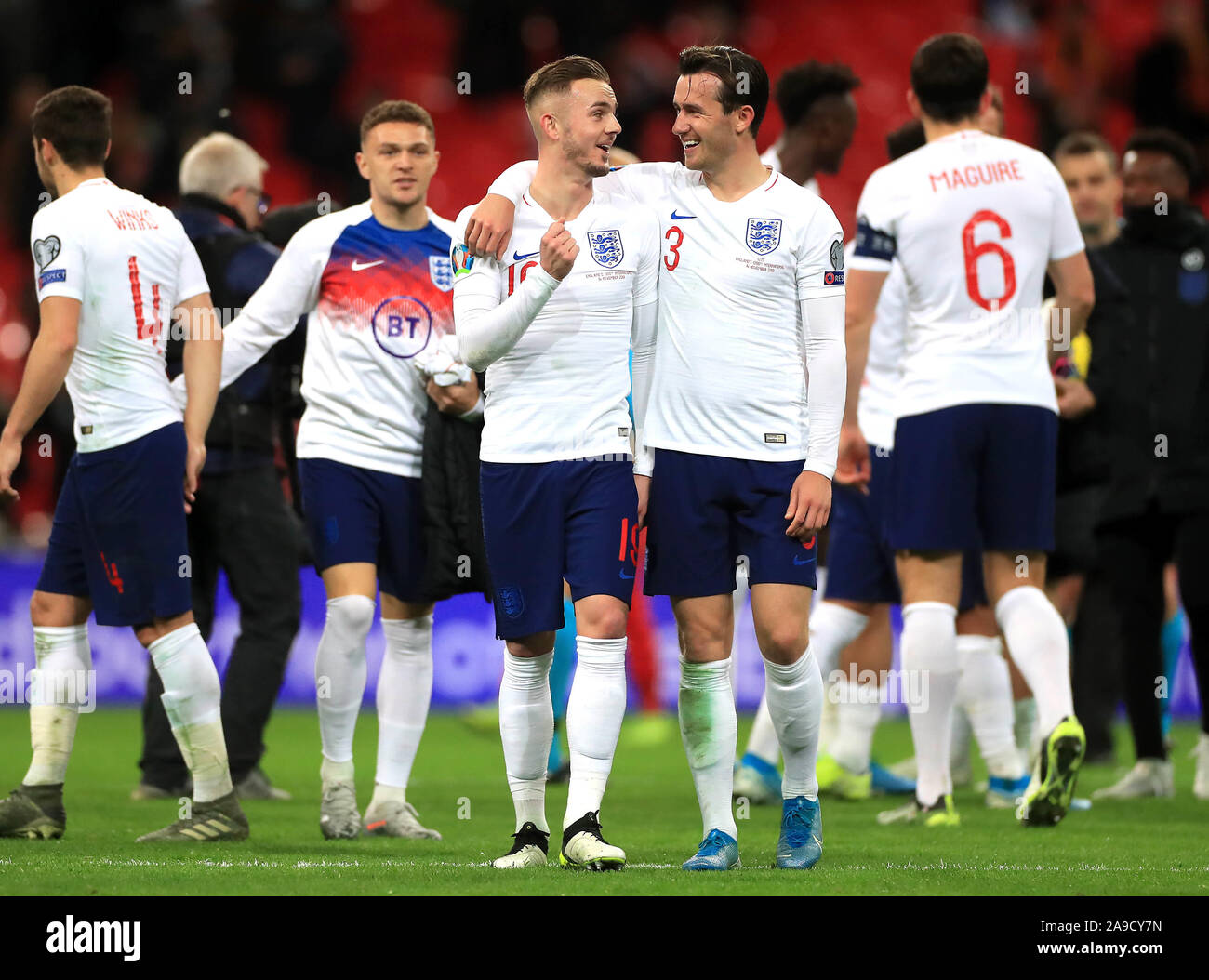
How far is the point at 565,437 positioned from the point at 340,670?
1.61m

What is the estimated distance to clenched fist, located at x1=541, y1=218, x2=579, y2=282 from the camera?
4.70 meters

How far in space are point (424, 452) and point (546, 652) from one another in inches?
52.2

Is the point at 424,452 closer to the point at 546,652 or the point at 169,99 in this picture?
the point at 546,652

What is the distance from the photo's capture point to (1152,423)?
785 centimetres

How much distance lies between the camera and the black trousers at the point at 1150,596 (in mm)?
7574

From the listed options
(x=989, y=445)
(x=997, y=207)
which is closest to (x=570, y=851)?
(x=989, y=445)

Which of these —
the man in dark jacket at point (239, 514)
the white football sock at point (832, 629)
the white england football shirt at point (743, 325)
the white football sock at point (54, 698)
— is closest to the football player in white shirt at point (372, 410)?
the white football sock at point (54, 698)

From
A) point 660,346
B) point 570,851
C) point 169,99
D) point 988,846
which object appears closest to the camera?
point 570,851

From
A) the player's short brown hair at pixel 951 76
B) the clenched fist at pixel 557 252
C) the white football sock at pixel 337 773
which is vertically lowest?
the white football sock at pixel 337 773

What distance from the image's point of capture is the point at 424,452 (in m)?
6.12

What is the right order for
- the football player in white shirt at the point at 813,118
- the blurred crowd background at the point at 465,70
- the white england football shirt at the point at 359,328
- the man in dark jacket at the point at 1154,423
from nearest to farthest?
the white england football shirt at the point at 359,328, the man in dark jacket at the point at 1154,423, the football player in white shirt at the point at 813,118, the blurred crowd background at the point at 465,70

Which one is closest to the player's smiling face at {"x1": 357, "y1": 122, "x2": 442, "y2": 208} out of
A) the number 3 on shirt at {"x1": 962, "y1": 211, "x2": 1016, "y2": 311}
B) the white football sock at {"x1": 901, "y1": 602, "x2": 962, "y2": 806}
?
the number 3 on shirt at {"x1": 962, "y1": 211, "x2": 1016, "y2": 311}

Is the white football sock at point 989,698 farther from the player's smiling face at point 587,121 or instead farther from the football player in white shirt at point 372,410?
the player's smiling face at point 587,121

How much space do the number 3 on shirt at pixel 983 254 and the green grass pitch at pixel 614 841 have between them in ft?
6.18
